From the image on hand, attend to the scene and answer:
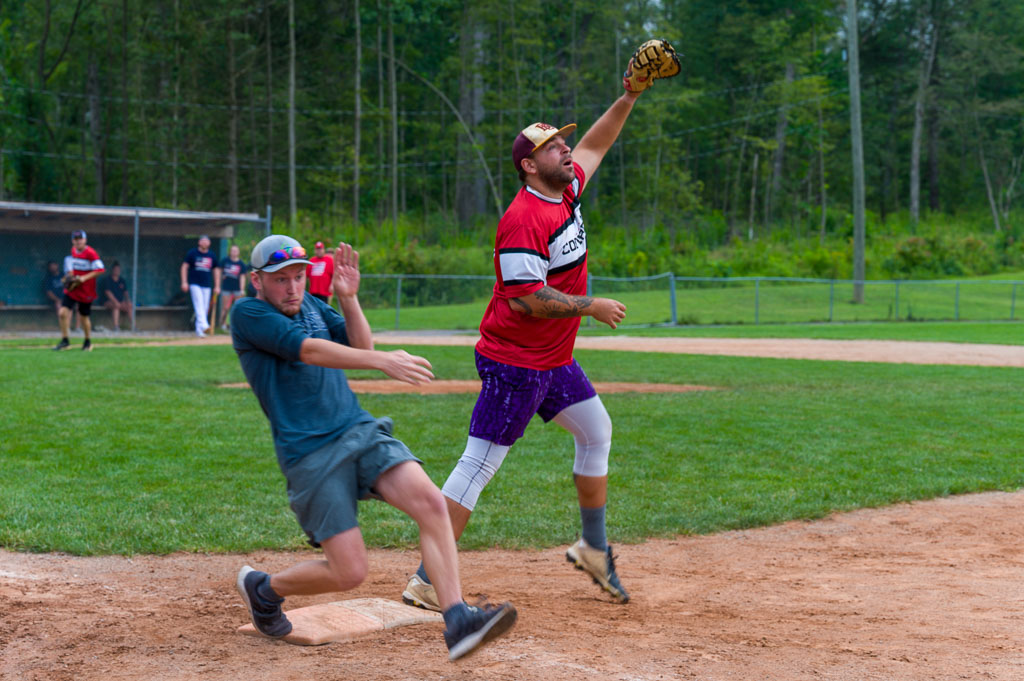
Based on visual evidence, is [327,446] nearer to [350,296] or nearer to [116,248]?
[350,296]

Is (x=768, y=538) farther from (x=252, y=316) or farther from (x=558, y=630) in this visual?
(x=252, y=316)

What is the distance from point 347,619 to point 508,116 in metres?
45.8

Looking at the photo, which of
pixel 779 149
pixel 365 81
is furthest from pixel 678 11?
pixel 365 81

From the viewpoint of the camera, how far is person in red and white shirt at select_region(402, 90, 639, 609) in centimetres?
453

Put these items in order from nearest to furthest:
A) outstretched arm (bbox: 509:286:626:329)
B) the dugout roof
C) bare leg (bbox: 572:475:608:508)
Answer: outstretched arm (bbox: 509:286:626:329), bare leg (bbox: 572:475:608:508), the dugout roof

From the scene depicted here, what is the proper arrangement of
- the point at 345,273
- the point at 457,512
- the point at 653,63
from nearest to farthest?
the point at 345,273
the point at 457,512
the point at 653,63

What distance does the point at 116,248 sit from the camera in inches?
1006

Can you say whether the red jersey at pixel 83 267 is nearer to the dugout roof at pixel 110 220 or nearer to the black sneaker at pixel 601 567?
the dugout roof at pixel 110 220

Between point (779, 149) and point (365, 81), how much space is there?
2118 centimetres

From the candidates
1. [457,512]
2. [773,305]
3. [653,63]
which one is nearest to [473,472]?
[457,512]

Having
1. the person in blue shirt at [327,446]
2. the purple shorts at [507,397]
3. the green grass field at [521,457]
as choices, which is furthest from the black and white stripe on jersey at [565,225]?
the green grass field at [521,457]

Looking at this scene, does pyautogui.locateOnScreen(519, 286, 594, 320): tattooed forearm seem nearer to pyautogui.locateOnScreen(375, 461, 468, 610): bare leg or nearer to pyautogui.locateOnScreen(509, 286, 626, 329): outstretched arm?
pyautogui.locateOnScreen(509, 286, 626, 329): outstretched arm

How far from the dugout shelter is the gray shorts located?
20283 millimetres

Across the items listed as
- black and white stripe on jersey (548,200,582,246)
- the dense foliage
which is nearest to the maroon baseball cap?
black and white stripe on jersey (548,200,582,246)
